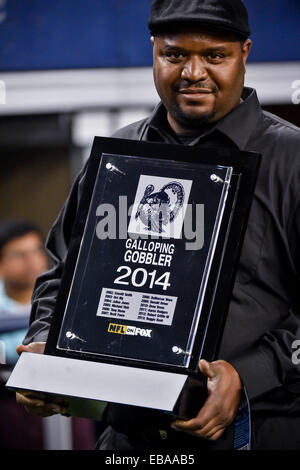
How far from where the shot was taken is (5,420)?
147 inches

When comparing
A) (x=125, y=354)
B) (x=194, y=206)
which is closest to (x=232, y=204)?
(x=194, y=206)

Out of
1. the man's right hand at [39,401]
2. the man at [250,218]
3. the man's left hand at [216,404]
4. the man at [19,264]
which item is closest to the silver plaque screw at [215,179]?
the man at [250,218]

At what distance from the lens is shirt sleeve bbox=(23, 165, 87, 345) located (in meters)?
2.06

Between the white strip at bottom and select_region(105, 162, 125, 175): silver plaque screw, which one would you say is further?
select_region(105, 162, 125, 175): silver plaque screw

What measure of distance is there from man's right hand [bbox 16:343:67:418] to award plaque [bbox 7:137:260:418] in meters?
0.05

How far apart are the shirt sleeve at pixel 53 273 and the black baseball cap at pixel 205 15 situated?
44 cm

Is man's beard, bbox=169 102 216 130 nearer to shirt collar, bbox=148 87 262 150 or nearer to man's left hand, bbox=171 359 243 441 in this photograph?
shirt collar, bbox=148 87 262 150

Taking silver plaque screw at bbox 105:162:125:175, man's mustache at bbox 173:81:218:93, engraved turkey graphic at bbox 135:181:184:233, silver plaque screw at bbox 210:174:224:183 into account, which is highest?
man's mustache at bbox 173:81:218:93

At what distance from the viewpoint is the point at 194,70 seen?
1.91 meters

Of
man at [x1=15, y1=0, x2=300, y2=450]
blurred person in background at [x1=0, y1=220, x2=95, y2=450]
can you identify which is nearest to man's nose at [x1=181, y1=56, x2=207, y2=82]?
man at [x1=15, y1=0, x2=300, y2=450]

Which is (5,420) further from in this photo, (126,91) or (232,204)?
(232,204)

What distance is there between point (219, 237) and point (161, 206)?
0.49 feet

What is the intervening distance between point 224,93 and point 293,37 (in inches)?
80.0

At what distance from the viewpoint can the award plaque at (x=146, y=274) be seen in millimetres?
1788
